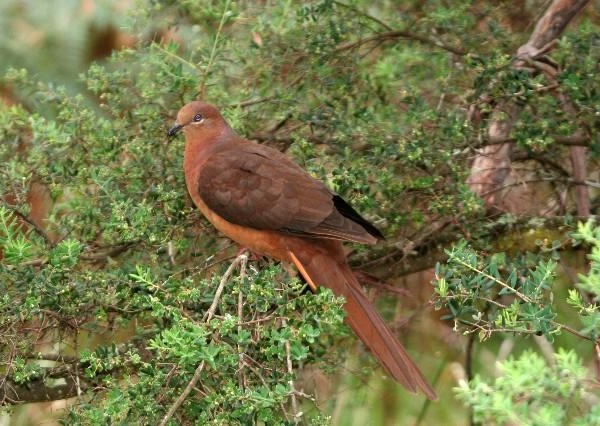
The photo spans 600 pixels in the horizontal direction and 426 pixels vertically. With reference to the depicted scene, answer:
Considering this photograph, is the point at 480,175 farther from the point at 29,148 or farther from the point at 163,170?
the point at 29,148

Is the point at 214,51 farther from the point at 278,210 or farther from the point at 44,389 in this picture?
the point at 44,389

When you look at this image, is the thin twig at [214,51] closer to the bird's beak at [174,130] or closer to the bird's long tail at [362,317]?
the bird's beak at [174,130]

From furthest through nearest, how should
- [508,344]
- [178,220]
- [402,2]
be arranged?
[508,344] → [402,2] → [178,220]

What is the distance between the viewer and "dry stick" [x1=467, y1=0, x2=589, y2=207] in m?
4.11

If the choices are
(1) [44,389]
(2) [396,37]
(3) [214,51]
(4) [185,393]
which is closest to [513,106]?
→ (2) [396,37]

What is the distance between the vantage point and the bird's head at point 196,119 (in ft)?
14.1

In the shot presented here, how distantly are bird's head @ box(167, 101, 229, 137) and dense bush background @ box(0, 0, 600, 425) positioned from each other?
0.06m

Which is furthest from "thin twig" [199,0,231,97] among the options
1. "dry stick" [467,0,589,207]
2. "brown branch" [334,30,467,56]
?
"dry stick" [467,0,589,207]

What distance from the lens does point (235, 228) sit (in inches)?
162

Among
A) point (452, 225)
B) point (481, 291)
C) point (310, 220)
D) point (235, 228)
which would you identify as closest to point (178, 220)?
point (235, 228)

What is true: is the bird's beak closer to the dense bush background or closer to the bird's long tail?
the dense bush background

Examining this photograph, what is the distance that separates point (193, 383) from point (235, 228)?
1.29 metres

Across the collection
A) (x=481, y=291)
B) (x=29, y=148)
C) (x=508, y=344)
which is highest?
(x=481, y=291)

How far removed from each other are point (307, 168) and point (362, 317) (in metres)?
0.69
